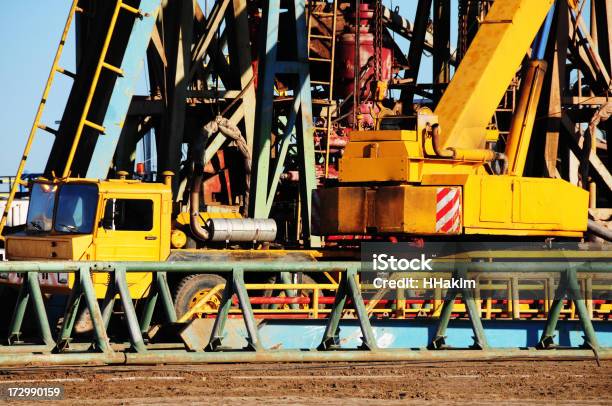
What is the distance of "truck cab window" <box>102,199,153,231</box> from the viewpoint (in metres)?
18.6

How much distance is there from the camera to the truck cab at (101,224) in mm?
18391

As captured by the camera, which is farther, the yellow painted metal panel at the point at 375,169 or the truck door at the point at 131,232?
the truck door at the point at 131,232

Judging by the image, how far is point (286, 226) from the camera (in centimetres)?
2620

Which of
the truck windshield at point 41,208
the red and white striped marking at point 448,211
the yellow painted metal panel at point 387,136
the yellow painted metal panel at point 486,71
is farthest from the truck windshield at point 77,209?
the yellow painted metal panel at point 486,71

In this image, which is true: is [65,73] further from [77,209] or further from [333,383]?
[333,383]

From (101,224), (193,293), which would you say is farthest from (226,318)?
(101,224)

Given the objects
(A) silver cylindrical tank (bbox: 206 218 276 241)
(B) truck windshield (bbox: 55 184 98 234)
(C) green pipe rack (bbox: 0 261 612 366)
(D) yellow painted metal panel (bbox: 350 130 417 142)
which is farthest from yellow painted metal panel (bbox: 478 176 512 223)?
(B) truck windshield (bbox: 55 184 98 234)

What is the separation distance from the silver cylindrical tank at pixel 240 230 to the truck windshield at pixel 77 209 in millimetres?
2013

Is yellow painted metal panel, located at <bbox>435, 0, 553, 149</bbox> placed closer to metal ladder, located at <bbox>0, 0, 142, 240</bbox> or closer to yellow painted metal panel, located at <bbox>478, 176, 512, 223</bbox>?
yellow painted metal panel, located at <bbox>478, 176, 512, 223</bbox>

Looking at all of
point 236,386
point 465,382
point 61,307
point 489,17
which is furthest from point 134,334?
point 489,17

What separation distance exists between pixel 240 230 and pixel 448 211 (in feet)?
12.3

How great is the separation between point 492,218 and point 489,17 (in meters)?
3.93

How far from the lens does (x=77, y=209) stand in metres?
18.6

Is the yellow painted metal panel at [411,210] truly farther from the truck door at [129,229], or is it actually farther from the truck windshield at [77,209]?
the truck windshield at [77,209]
